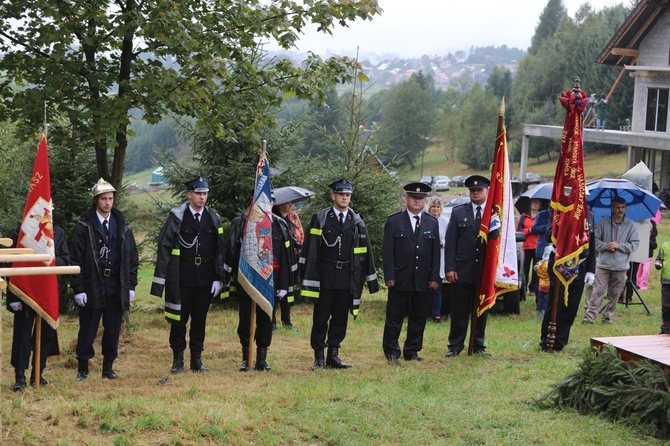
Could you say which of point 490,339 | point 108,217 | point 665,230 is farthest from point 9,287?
point 665,230

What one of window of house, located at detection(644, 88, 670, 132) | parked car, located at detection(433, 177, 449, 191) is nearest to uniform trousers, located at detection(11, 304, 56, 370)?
window of house, located at detection(644, 88, 670, 132)

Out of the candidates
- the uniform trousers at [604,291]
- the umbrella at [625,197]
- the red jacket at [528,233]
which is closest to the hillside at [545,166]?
the red jacket at [528,233]

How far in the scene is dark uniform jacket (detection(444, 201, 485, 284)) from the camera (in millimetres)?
10172

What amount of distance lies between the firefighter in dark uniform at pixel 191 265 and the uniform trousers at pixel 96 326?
56cm

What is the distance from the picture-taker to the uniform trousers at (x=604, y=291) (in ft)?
42.0

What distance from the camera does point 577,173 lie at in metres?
10.0

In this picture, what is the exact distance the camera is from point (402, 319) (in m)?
9.98

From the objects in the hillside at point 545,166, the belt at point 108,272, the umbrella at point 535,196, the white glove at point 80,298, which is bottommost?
the white glove at point 80,298

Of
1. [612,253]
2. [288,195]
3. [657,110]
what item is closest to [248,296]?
[288,195]

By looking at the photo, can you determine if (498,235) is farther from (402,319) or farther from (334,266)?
(334,266)

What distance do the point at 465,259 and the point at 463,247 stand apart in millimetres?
149

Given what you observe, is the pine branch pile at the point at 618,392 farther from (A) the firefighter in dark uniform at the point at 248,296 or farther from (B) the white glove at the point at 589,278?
(A) the firefighter in dark uniform at the point at 248,296

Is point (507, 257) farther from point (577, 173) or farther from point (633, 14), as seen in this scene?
point (633, 14)

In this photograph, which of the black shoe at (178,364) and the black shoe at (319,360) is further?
the black shoe at (319,360)
